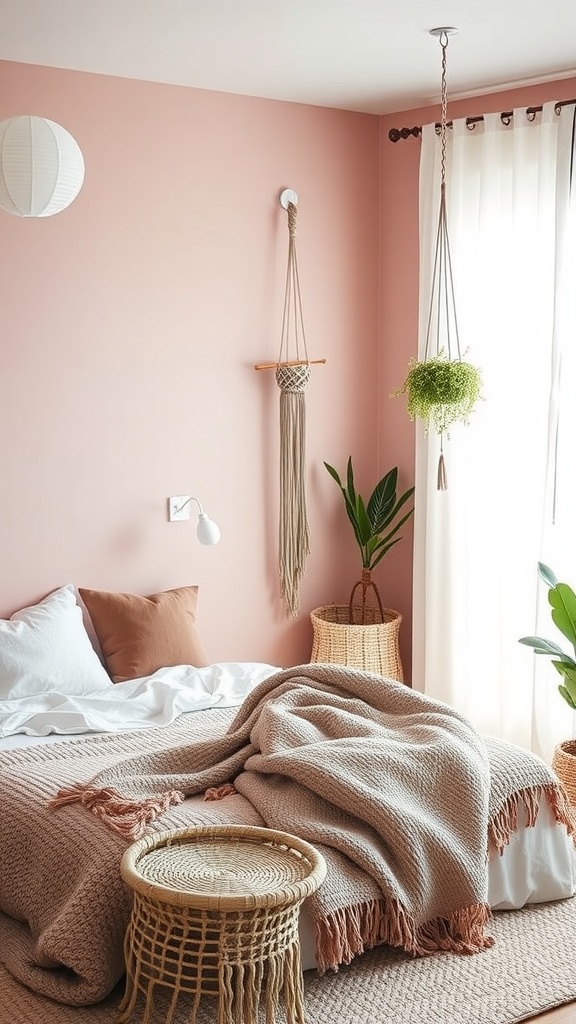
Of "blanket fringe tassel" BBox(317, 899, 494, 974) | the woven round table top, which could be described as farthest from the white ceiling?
"blanket fringe tassel" BBox(317, 899, 494, 974)

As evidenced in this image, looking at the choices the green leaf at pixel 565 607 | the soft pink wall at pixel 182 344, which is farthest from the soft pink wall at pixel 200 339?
the green leaf at pixel 565 607

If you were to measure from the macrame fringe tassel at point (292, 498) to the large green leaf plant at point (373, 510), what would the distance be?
0.63ft

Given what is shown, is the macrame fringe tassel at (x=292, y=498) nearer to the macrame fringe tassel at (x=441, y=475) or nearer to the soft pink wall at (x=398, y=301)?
the soft pink wall at (x=398, y=301)

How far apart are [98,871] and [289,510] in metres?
2.42

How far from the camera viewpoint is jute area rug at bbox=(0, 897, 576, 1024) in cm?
268

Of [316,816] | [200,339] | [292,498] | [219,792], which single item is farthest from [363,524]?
[316,816]

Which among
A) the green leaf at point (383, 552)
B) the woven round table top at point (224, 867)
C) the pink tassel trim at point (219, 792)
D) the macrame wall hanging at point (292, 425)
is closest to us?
the woven round table top at point (224, 867)

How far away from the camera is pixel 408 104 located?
4867 millimetres

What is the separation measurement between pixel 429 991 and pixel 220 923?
2.29 feet

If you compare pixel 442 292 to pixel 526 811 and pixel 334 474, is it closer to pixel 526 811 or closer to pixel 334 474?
pixel 334 474

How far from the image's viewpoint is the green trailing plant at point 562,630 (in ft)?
13.3

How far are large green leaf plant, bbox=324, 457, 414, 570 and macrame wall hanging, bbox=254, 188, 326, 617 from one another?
0.21 meters

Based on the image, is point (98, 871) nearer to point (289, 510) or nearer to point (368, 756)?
point (368, 756)

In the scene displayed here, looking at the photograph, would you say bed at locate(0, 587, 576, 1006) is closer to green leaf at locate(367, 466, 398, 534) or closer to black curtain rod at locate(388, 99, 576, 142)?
green leaf at locate(367, 466, 398, 534)
